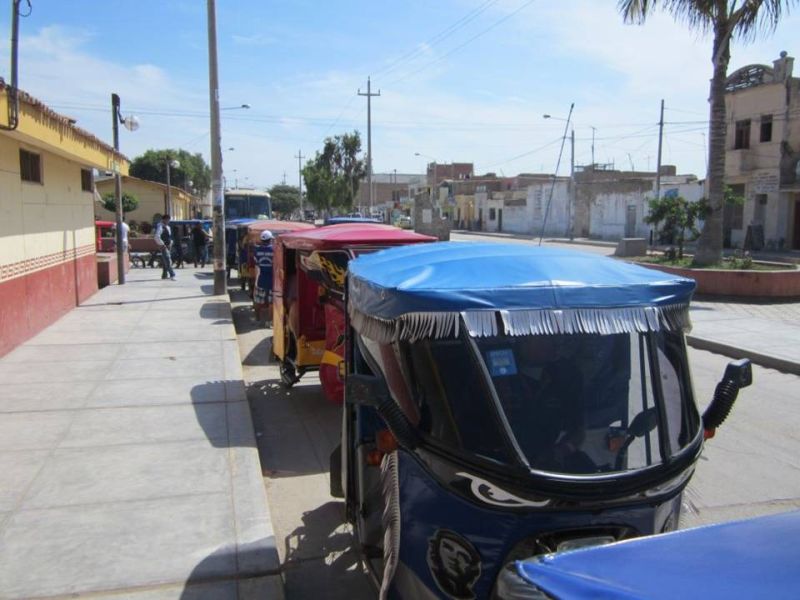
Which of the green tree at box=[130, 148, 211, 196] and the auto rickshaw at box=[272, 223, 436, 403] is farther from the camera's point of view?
the green tree at box=[130, 148, 211, 196]

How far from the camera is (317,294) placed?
25.8 ft

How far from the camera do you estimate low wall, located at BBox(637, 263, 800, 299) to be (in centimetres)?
1556

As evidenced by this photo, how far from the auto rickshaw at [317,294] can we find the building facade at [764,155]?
28.8 m

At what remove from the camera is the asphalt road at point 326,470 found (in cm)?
436

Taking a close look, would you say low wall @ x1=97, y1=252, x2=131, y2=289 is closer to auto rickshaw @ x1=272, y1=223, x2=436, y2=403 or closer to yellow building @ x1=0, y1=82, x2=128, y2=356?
yellow building @ x1=0, y1=82, x2=128, y2=356

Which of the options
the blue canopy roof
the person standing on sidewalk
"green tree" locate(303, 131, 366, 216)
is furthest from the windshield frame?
"green tree" locate(303, 131, 366, 216)

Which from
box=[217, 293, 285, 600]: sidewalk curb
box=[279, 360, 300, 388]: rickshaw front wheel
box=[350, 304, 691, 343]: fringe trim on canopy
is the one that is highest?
box=[350, 304, 691, 343]: fringe trim on canopy

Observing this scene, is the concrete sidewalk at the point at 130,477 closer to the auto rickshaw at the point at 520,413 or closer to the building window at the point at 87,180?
the auto rickshaw at the point at 520,413

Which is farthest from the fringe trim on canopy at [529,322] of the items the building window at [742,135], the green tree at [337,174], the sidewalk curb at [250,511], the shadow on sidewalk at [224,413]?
the green tree at [337,174]

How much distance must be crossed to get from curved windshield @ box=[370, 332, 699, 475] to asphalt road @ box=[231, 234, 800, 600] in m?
0.70

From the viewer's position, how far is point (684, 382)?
3148mm

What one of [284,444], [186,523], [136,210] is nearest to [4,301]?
[284,444]

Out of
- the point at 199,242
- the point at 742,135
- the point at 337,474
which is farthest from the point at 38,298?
the point at 742,135

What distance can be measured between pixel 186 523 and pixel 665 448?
304 cm
